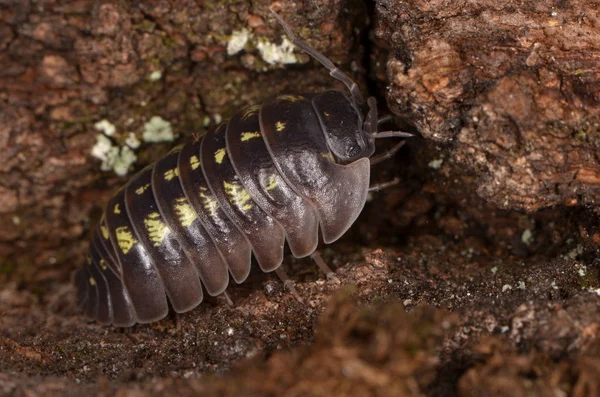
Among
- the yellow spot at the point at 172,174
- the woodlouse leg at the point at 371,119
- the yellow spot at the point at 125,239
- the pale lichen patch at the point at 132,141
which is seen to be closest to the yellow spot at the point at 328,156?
the woodlouse leg at the point at 371,119

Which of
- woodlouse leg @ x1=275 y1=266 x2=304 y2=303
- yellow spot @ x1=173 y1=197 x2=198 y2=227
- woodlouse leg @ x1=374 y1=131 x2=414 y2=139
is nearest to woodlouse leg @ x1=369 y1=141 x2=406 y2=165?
woodlouse leg @ x1=374 y1=131 x2=414 y2=139

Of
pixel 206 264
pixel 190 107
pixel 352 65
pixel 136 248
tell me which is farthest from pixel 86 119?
pixel 352 65

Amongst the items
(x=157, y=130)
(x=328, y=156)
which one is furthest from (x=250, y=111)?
(x=157, y=130)

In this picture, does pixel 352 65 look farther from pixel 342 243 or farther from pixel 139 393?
pixel 139 393

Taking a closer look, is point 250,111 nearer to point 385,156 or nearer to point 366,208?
point 385,156

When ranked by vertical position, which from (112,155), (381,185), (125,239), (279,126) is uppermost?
(279,126)
